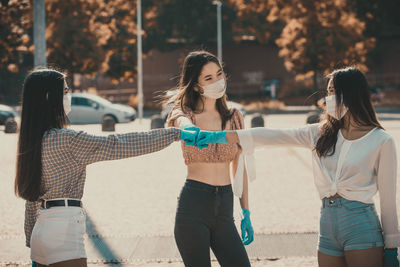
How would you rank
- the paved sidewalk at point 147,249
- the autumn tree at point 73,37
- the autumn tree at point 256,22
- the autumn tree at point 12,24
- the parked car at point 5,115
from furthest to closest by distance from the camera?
the autumn tree at point 256,22 < the autumn tree at point 73,37 < the autumn tree at point 12,24 < the parked car at point 5,115 < the paved sidewalk at point 147,249

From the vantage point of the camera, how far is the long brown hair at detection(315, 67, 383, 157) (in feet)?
9.92

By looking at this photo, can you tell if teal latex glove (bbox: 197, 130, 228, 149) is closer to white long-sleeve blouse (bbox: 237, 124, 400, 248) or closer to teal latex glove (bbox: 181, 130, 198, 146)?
teal latex glove (bbox: 181, 130, 198, 146)

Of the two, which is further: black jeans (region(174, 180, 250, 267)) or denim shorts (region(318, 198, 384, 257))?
black jeans (region(174, 180, 250, 267))

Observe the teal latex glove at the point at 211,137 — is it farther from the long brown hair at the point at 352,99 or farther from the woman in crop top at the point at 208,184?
the long brown hair at the point at 352,99

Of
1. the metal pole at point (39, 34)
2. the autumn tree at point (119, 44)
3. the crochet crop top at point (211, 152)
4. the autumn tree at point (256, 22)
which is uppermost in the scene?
the autumn tree at point (256, 22)

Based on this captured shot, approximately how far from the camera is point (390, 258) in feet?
9.57

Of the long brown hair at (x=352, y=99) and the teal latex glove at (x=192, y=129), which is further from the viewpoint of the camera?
the teal latex glove at (x=192, y=129)

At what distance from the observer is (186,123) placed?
3586mm

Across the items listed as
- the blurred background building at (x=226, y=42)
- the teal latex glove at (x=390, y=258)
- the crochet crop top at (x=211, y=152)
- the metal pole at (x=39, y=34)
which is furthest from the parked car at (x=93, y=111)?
the teal latex glove at (x=390, y=258)

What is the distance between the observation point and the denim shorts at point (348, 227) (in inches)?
115

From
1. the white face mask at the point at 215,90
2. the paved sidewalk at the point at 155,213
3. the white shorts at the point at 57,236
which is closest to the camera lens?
the white shorts at the point at 57,236

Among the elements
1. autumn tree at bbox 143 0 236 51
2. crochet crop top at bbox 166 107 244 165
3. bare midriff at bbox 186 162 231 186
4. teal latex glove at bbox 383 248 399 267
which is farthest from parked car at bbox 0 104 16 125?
teal latex glove at bbox 383 248 399 267

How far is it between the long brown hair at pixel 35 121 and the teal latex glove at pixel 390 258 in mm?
1761

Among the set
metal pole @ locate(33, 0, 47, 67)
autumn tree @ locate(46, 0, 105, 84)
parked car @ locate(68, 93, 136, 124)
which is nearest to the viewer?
metal pole @ locate(33, 0, 47, 67)
